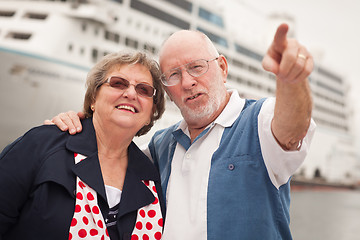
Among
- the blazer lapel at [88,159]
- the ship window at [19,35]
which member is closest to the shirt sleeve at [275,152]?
the blazer lapel at [88,159]

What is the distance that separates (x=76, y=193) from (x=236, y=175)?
2.87 ft

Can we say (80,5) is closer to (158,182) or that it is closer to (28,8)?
(28,8)

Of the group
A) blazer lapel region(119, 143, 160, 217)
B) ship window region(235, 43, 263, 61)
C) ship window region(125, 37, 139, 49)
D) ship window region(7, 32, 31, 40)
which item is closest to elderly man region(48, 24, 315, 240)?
blazer lapel region(119, 143, 160, 217)

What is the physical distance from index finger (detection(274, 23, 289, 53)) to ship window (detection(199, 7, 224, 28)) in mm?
17402

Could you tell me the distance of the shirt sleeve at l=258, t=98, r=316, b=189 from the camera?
1875 mm

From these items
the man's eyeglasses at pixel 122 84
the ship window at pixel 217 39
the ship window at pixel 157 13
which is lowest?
the man's eyeglasses at pixel 122 84

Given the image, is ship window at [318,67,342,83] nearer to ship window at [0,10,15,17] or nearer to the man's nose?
ship window at [0,10,15,17]

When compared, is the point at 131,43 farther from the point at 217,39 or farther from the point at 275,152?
the point at 275,152

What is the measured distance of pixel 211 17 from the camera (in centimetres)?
1920

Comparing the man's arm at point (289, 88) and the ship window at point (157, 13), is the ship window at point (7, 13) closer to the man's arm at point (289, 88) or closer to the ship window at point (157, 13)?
the ship window at point (157, 13)

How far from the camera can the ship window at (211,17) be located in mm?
18359

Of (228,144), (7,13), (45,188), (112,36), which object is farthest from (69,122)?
(7,13)

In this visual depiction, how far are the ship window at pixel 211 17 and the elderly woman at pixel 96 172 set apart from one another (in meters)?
16.5

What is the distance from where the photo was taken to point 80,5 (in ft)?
41.0
